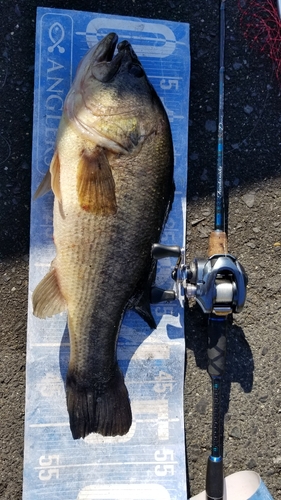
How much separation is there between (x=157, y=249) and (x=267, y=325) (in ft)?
3.11

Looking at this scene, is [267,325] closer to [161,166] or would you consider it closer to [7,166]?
[161,166]

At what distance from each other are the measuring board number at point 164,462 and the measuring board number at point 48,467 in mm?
514

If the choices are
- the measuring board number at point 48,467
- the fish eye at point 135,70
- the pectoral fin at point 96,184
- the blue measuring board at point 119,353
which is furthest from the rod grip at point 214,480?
the fish eye at point 135,70

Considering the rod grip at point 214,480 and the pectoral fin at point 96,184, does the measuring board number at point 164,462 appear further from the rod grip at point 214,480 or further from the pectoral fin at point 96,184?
the pectoral fin at point 96,184

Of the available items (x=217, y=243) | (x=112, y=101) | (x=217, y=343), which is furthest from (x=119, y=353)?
(x=112, y=101)

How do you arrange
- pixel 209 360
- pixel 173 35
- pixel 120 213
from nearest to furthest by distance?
pixel 120 213, pixel 209 360, pixel 173 35

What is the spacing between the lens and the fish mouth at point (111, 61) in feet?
6.95

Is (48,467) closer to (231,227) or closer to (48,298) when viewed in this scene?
(48,298)

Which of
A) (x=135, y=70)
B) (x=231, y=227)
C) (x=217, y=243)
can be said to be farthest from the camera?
(x=231, y=227)

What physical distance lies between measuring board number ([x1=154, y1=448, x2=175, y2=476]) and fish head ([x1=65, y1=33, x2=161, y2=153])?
157cm

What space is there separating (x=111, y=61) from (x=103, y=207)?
25.3 inches

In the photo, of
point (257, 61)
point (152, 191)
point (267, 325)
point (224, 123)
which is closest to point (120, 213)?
point (152, 191)

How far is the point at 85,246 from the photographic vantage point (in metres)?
2.14

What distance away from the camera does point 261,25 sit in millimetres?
2709
